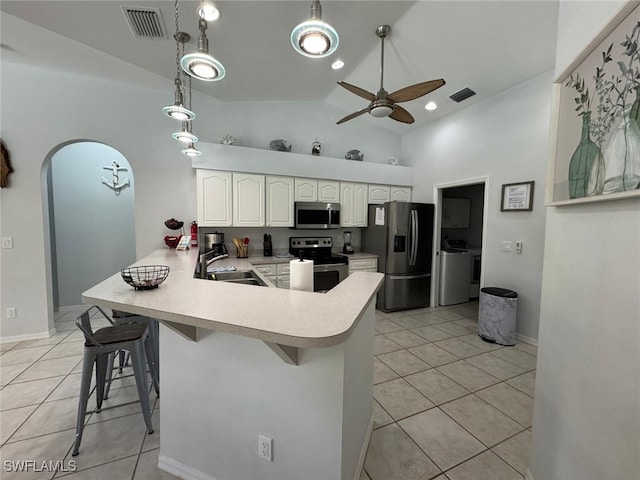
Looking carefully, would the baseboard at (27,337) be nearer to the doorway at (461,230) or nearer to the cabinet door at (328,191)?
the cabinet door at (328,191)

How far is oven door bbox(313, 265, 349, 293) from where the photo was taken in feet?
12.9

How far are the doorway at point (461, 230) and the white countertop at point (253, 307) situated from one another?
11.3 feet

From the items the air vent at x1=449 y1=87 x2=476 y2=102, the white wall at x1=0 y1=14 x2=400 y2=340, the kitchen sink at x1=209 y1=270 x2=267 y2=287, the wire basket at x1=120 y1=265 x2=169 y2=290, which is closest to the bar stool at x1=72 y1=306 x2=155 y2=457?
the wire basket at x1=120 y1=265 x2=169 y2=290

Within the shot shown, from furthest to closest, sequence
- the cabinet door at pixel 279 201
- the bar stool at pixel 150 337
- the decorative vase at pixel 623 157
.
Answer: the cabinet door at pixel 279 201, the bar stool at pixel 150 337, the decorative vase at pixel 623 157

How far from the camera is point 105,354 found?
5.68 ft

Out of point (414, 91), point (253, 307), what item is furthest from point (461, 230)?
point (253, 307)

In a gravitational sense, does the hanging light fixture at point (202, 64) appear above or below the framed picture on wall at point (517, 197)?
above

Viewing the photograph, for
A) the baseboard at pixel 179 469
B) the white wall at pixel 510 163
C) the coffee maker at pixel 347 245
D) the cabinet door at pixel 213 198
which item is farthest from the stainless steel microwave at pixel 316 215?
the baseboard at pixel 179 469

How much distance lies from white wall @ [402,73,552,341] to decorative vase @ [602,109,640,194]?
8.27 ft

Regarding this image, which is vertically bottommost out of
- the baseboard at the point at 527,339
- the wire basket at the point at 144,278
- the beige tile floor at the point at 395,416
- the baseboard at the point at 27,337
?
the beige tile floor at the point at 395,416

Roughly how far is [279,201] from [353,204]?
4.39 feet

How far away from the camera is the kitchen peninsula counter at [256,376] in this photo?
99 centimetres

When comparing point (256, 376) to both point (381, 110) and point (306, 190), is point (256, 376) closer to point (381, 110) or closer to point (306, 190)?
point (381, 110)

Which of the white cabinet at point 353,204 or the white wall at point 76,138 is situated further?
the white cabinet at point 353,204
